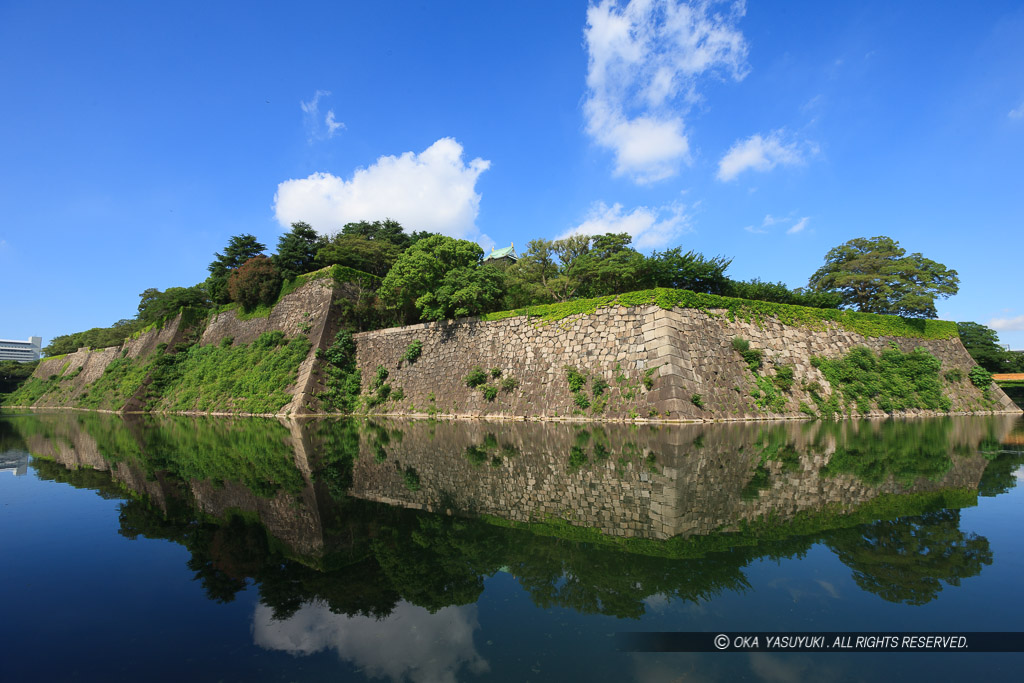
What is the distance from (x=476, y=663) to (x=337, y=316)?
3667cm

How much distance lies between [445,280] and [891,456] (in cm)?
2458

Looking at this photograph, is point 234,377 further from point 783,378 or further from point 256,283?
point 783,378

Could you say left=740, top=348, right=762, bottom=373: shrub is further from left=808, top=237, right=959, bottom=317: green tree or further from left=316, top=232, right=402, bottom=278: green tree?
left=316, top=232, right=402, bottom=278: green tree

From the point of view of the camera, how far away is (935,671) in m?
2.99

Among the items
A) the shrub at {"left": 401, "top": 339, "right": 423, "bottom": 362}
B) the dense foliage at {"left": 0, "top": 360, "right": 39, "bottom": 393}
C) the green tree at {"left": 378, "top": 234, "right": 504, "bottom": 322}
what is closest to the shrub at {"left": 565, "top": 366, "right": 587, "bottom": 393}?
the green tree at {"left": 378, "top": 234, "right": 504, "bottom": 322}

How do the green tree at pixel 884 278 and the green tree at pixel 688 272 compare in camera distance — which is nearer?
the green tree at pixel 688 272

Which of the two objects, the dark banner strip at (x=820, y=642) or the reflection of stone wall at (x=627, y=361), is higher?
the reflection of stone wall at (x=627, y=361)

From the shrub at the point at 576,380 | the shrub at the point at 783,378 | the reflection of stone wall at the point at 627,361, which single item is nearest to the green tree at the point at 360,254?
the reflection of stone wall at the point at 627,361

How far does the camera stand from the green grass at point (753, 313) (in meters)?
23.9

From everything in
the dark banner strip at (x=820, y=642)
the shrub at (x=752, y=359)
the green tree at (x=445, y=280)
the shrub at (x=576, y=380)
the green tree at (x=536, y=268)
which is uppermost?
the green tree at (x=536, y=268)

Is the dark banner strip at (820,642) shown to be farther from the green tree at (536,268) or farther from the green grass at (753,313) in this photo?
the green tree at (536,268)

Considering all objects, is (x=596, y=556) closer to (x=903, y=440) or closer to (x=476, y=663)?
(x=476, y=663)

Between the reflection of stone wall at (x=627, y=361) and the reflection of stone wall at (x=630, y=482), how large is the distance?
602cm

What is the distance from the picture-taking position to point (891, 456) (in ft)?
37.1
